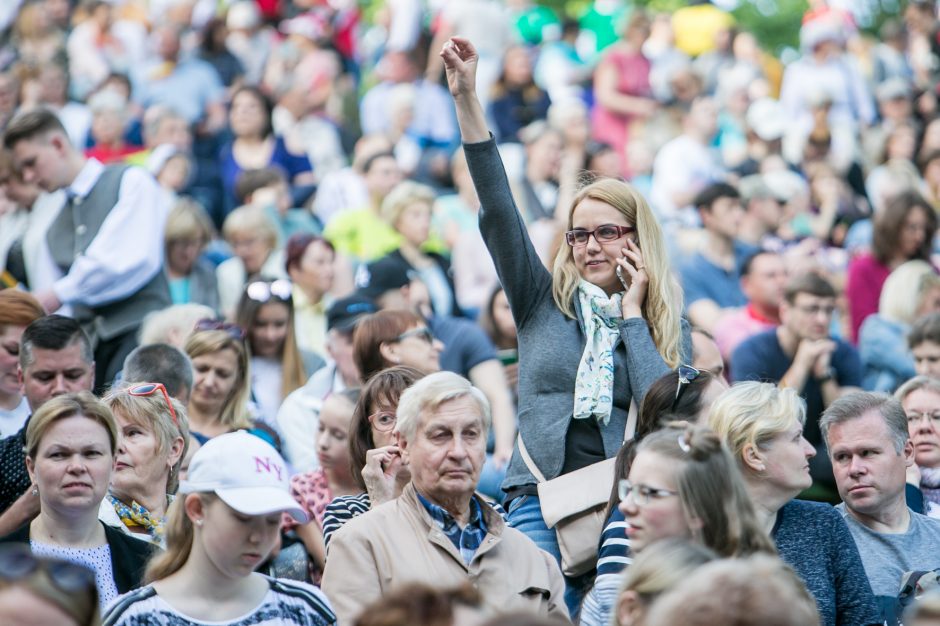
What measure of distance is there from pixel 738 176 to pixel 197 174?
5302mm

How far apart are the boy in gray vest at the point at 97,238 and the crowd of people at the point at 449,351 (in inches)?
0.8

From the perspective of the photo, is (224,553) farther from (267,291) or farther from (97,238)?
(267,291)

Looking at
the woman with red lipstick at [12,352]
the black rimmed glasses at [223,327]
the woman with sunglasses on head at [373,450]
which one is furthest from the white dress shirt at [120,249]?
the woman with sunglasses on head at [373,450]

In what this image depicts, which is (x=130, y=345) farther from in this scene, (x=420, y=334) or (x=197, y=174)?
(x=197, y=174)

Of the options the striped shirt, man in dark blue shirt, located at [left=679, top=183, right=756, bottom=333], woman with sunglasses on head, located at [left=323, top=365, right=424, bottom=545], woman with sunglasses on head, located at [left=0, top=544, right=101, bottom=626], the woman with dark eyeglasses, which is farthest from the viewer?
man in dark blue shirt, located at [left=679, top=183, right=756, bottom=333]

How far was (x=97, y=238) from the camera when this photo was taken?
25.9 feet

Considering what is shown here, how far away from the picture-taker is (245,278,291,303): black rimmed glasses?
827cm

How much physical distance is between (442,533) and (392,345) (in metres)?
2.03

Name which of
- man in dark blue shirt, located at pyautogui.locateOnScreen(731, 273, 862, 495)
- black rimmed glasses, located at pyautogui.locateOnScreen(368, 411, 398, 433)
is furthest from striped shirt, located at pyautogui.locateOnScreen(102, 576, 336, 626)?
man in dark blue shirt, located at pyautogui.locateOnScreen(731, 273, 862, 495)

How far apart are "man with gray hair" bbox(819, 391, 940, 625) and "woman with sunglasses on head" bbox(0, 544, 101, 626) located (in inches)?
126

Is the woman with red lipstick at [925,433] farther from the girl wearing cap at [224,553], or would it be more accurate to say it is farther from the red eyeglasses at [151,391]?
the girl wearing cap at [224,553]

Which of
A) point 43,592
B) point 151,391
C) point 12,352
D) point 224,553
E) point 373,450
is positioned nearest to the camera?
point 43,592

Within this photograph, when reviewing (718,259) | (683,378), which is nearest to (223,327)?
(683,378)

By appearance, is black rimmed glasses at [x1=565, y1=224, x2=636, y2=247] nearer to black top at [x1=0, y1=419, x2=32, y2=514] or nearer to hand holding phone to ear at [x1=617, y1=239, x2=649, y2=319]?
hand holding phone to ear at [x1=617, y1=239, x2=649, y2=319]
